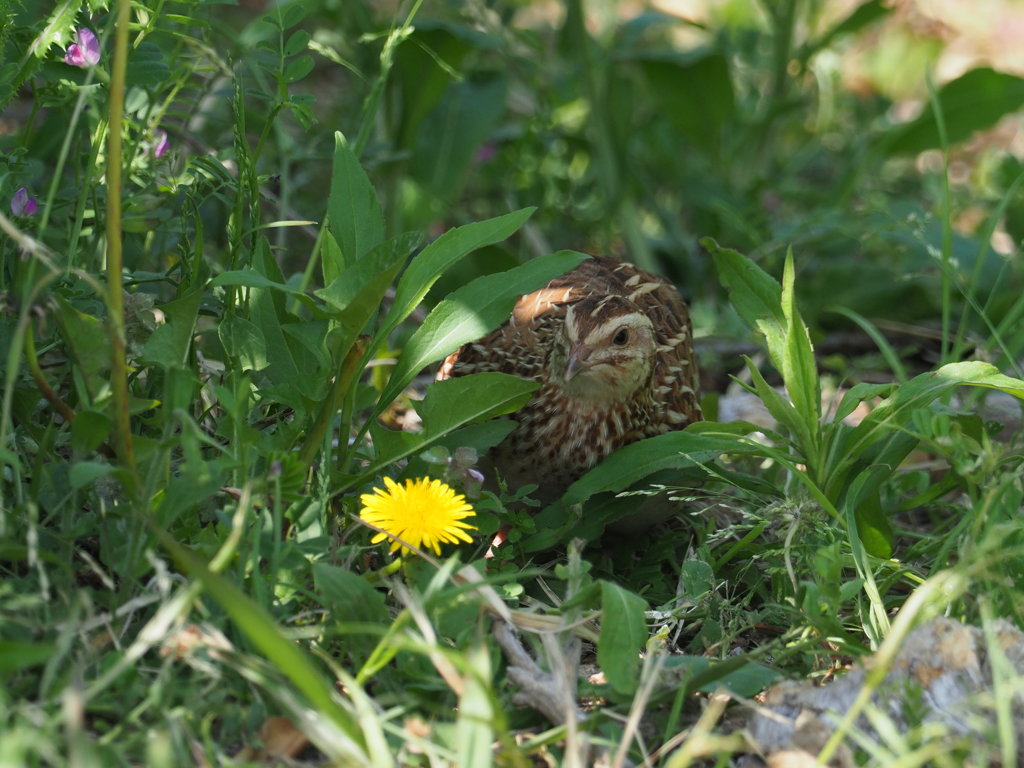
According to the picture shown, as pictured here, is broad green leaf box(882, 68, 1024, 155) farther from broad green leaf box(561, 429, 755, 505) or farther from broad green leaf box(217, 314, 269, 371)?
broad green leaf box(217, 314, 269, 371)

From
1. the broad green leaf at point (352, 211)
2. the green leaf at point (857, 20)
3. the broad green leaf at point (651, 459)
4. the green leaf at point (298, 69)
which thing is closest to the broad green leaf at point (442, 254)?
the broad green leaf at point (352, 211)

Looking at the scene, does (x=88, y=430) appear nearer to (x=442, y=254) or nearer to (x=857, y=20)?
(x=442, y=254)

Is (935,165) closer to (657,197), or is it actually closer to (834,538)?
(657,197)

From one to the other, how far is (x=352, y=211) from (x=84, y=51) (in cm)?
74

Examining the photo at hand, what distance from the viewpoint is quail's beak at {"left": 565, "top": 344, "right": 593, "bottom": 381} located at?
3.28 metres

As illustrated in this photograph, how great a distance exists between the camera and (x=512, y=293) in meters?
3.03

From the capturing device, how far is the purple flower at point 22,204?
2906 mm

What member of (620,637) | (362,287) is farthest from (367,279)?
(620,637)

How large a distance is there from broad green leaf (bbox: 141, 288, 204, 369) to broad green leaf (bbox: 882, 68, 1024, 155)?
13.0ft

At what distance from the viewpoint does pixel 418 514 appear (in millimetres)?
2736

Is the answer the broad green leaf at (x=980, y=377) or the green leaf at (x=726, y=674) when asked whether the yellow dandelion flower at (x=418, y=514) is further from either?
the broad green leaf at (x=980, y=377)

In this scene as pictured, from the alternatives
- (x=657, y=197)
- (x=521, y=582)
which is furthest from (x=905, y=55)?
(x=521, y=582)

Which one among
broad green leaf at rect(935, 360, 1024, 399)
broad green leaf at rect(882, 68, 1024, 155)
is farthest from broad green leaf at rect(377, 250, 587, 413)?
broad green leaf at rect(882, 68, 1024, 155)

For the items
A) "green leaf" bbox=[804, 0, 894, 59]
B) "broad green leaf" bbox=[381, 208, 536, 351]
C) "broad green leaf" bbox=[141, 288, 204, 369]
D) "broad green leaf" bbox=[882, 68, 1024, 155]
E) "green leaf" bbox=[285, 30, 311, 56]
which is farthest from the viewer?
"broad green leaf" bbox=[882, 68, 1024, 155]
